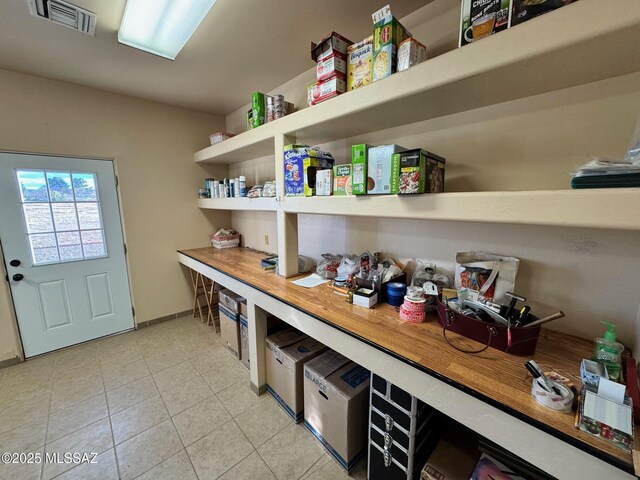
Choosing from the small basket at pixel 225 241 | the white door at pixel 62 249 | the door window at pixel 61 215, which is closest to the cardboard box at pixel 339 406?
the small basket at pixel 225 241

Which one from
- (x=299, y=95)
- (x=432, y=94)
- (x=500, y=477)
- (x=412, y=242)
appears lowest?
(x=500, y=477)

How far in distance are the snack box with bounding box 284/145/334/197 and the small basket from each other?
5.64ft

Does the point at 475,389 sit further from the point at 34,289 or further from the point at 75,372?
the point at 34,289

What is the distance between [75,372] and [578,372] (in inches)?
136

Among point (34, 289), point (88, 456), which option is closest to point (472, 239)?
point (88, 456)

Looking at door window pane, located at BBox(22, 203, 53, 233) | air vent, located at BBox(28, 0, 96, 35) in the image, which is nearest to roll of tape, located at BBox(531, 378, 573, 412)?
air vent, located at BBox(28, 0, 96, 35)

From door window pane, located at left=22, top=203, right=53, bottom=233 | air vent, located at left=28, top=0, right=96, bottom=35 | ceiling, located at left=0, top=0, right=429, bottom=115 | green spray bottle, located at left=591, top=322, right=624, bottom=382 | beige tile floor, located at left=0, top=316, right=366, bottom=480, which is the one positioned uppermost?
ceiling, located at left=0, top=0, right=429, bottom=115

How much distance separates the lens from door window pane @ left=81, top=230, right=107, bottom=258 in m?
2.57

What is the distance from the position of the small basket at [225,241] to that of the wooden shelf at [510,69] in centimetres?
217

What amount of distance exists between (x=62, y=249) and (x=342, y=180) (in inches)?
114

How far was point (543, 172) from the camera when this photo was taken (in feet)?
3.58

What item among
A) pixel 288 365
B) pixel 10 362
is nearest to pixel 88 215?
pixel 10 362

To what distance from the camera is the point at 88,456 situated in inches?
58.7

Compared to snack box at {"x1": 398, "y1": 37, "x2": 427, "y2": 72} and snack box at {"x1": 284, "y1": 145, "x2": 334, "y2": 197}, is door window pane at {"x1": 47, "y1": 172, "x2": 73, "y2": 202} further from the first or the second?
snack box at {"x1": 398, "y1": 37, "x2": 427, "y2": 72}
